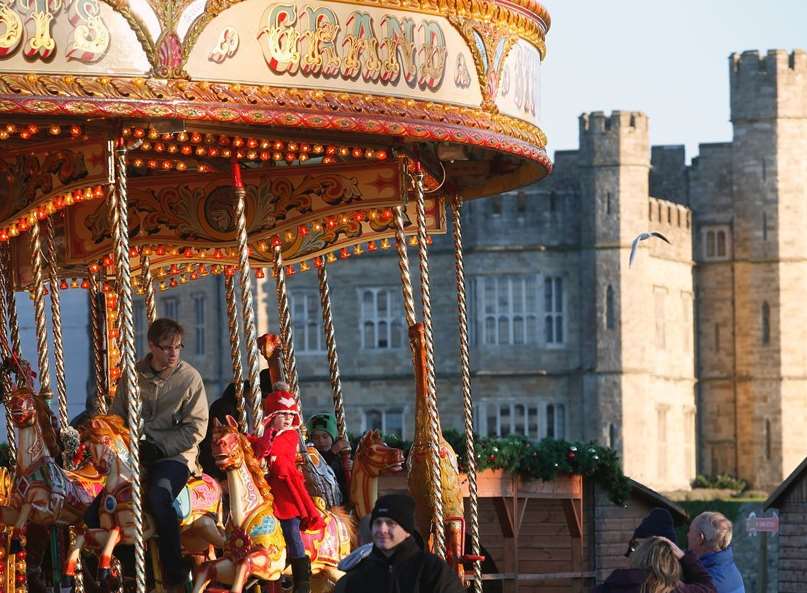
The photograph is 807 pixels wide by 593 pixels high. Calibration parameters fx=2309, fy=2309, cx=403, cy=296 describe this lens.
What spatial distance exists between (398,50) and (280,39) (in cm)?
85

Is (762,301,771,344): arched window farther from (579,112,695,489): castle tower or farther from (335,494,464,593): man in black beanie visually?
(335,494,464,593): man in black beanie

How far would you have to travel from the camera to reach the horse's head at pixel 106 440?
43.5ft

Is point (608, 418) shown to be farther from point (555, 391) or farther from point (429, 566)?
point (429, 566)

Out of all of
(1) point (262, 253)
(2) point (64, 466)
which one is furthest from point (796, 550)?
(2) point (64, 466)

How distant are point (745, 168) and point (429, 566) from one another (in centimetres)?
5304

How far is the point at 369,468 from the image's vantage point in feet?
49.1

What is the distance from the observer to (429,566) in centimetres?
1017

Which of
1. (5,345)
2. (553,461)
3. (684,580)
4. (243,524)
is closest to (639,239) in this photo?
(553,461)

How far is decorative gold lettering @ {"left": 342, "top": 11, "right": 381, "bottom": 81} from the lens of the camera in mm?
13516

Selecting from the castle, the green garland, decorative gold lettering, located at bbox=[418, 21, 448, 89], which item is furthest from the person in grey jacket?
the castle

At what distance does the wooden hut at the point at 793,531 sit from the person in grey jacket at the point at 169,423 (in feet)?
60.9

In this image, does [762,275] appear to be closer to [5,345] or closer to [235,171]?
[5,345]

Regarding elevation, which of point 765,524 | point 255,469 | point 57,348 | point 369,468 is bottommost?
point 765,524

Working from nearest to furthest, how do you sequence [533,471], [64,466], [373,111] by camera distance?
[373,111] < [64,466] < [533,471]
